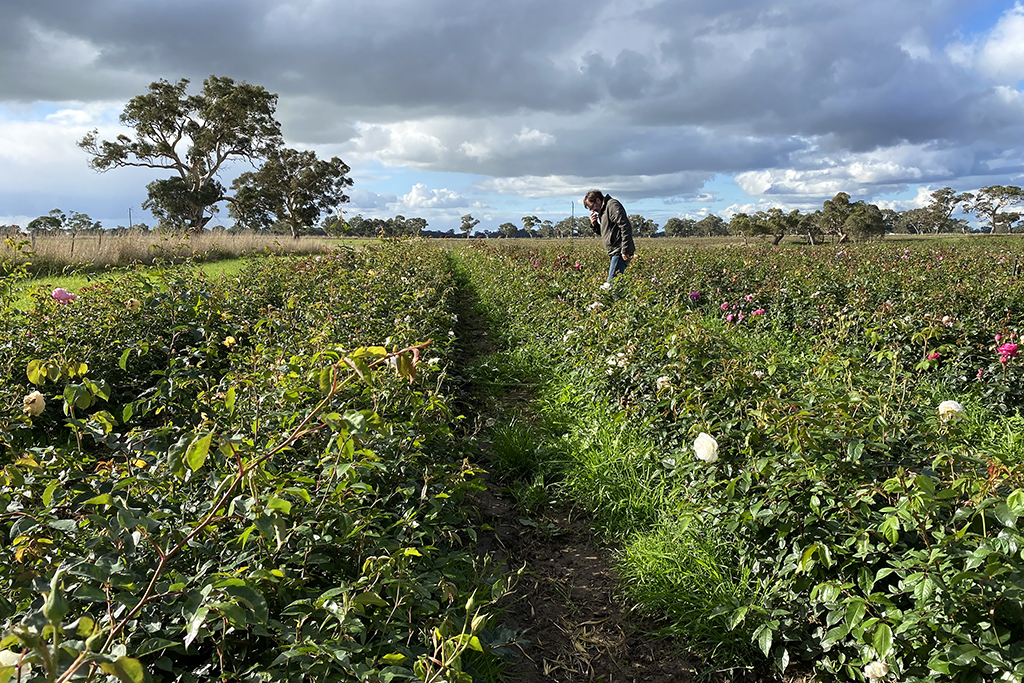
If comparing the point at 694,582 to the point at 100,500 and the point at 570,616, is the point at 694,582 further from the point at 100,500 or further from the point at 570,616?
the point at 100,500

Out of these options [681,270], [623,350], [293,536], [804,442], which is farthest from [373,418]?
[681,270]

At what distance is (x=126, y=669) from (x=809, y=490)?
2.05 m

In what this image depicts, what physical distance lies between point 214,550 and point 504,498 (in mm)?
2078

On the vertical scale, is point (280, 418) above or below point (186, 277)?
below

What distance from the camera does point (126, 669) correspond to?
29.6 inches

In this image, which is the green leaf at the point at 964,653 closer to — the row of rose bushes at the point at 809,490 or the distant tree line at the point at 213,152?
the row of rose bushes at the point at 809,490

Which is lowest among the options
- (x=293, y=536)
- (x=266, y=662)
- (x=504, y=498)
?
(x=504, y=498)

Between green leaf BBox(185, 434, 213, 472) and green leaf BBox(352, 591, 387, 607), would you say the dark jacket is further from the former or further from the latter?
green leaf BBox(185, 434, 213, 472)

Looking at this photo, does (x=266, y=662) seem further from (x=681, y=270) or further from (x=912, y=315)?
(x=681, y=270)

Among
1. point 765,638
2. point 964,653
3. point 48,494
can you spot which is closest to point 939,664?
point 964,653

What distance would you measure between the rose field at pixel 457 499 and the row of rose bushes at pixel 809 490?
14 mm

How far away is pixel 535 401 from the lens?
4.77 m

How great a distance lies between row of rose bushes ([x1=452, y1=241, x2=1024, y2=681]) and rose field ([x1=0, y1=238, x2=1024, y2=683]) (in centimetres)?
1

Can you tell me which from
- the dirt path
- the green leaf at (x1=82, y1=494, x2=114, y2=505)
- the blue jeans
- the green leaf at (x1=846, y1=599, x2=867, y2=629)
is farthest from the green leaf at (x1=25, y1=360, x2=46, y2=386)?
the blue jeans
